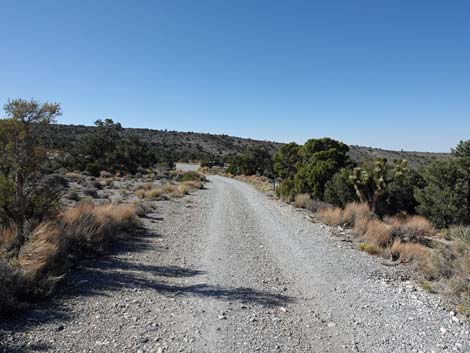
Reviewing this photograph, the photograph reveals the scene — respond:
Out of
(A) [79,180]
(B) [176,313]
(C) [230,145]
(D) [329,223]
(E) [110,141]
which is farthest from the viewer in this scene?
(C) [230,145]

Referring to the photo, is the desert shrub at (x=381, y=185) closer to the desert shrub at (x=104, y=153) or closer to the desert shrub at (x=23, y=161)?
the desert shrub at (x=23, y=161)

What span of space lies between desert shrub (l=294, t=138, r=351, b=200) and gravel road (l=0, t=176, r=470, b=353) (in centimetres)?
984

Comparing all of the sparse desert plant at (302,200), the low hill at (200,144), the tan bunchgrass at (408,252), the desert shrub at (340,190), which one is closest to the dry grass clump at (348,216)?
the desert shrub at (340,190)

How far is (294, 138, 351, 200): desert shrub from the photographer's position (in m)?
18.8

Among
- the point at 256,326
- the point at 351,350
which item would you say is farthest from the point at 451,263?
the point at 256,326

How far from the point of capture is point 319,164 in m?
19.2

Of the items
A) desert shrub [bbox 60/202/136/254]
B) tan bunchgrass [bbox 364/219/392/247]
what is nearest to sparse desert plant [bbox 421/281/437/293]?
tan bunchgrass [bbox 364/219/392/247]

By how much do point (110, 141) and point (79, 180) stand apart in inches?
612

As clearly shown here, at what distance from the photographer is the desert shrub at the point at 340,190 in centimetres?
1683

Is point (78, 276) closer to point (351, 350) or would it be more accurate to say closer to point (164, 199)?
point (351, 350)

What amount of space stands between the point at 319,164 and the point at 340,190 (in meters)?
2.76

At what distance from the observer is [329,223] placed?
13484 millimetres

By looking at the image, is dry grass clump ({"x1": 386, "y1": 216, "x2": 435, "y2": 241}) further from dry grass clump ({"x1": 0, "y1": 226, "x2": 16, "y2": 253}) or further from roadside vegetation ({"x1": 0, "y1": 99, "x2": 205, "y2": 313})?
dry grass clump ({"x1": 0, "y1": 226, "x2": 16, "y2": 253})

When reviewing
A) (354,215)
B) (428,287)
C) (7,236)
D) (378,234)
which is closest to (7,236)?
(7,236)
